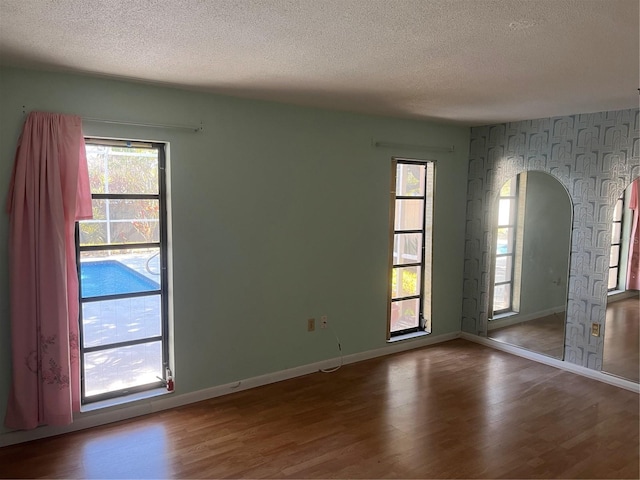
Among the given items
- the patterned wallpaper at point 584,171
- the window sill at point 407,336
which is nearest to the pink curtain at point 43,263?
the window sill at point 407,336

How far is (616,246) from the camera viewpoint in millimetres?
4031

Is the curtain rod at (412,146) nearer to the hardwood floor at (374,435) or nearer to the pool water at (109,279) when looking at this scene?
the hardwood floor at (374,435)

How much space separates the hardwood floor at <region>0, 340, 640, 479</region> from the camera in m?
2.77

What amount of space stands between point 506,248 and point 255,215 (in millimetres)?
2796

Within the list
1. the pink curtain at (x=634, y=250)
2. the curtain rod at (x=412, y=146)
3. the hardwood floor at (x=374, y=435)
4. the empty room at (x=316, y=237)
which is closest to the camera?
the empty room at (x=316, y=237)

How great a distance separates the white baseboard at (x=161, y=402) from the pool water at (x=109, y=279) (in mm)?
828

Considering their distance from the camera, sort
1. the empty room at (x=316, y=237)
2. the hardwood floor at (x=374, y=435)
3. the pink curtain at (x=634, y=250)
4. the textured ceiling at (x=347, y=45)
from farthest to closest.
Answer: the pink curtain at (x=634, y=250)
the hardwood floor at (x=374, y=435)
the empty room at (x=316, y=237)
the textured ceiling at (x=347, y=45)

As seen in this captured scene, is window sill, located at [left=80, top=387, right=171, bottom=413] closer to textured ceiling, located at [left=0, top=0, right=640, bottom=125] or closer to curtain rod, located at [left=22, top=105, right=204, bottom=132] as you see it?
curtain rod, located at [left=22, top=105, right=204, bottom=132]

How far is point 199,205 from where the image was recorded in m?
3.53

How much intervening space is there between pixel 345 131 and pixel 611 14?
8.40 feet

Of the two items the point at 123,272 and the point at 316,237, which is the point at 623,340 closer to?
the point at 316,237

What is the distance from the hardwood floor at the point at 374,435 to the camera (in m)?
2.77

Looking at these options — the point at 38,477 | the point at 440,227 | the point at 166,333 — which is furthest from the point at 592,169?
the point at 38,477

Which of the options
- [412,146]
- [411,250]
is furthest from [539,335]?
[412,146]
